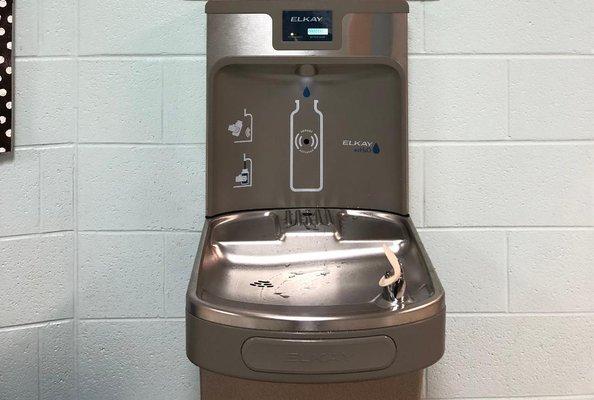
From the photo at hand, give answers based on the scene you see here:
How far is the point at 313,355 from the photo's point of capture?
1.06m

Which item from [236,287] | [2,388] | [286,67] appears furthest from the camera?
[2,388]

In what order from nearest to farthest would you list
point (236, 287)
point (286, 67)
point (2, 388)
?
point (236, 287), point (286, 67), point (2, 388)

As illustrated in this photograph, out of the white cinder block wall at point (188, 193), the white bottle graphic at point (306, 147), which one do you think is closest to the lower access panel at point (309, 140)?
the white bottle graphic at point (306, 147)

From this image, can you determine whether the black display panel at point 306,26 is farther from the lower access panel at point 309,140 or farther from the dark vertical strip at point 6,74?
the dark vertical strip at point 6,74

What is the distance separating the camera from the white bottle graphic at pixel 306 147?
1.42m

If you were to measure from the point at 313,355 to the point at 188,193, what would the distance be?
634 mm

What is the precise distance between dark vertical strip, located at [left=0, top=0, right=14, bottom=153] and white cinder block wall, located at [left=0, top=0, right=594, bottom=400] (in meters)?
0.02

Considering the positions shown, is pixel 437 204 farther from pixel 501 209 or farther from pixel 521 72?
pixel 521 72

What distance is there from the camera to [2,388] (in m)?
1.51

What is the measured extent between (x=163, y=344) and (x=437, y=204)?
724mm

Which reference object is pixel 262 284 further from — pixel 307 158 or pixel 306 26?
pixel 306 26

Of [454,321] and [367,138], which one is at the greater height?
[367,138]

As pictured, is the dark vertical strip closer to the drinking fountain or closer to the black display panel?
the drinking fountain

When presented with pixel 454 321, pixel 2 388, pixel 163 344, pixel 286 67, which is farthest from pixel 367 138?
pixel 2 388
